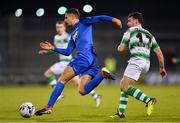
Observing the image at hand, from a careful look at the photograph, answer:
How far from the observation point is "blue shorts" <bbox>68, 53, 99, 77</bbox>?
11578mm

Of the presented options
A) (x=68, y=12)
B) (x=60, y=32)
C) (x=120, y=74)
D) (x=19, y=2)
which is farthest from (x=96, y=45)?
(x=68, y=12)

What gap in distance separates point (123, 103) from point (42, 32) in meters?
24.9

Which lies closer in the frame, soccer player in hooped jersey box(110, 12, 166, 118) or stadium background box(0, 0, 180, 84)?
soccer player in hooped jersey box(110, 12, 166, 118)

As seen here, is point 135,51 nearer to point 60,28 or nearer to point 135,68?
point 135,68

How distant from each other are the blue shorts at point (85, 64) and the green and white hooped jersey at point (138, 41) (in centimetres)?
88

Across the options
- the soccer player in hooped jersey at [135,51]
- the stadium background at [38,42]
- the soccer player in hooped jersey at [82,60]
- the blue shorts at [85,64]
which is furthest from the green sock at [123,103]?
the stadium background at [38,42]

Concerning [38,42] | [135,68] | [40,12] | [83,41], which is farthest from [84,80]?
[38,42]

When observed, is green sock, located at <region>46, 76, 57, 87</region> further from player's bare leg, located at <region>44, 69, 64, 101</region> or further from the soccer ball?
the soccer ball

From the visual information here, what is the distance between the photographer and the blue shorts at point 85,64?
11.6m

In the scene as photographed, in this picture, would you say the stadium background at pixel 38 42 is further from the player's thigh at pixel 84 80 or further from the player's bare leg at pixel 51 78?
the player's thigh at pixel 84 80

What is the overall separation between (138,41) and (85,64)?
1274 millimetres

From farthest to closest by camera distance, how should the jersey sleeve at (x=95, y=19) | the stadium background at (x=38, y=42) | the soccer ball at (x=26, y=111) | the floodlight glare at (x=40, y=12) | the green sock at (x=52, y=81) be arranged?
the stadium background at (x=38, y=42) < the green sock at (x=52, y=81) < the floodlight glare at (x=40, y=12) < the soccer ball at (x=26, y=111) < the jersey sleeve at (x=95, y=19)

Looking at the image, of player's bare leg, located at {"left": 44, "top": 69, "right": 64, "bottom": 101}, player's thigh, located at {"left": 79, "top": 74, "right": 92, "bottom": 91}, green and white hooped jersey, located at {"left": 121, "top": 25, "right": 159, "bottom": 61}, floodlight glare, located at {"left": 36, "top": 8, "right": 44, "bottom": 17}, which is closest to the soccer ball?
player's thigh, located at {"left": 79, "top": 74, "right": 92, "bottom": 91}

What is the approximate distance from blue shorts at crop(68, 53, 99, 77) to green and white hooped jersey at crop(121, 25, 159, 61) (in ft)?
2.87
